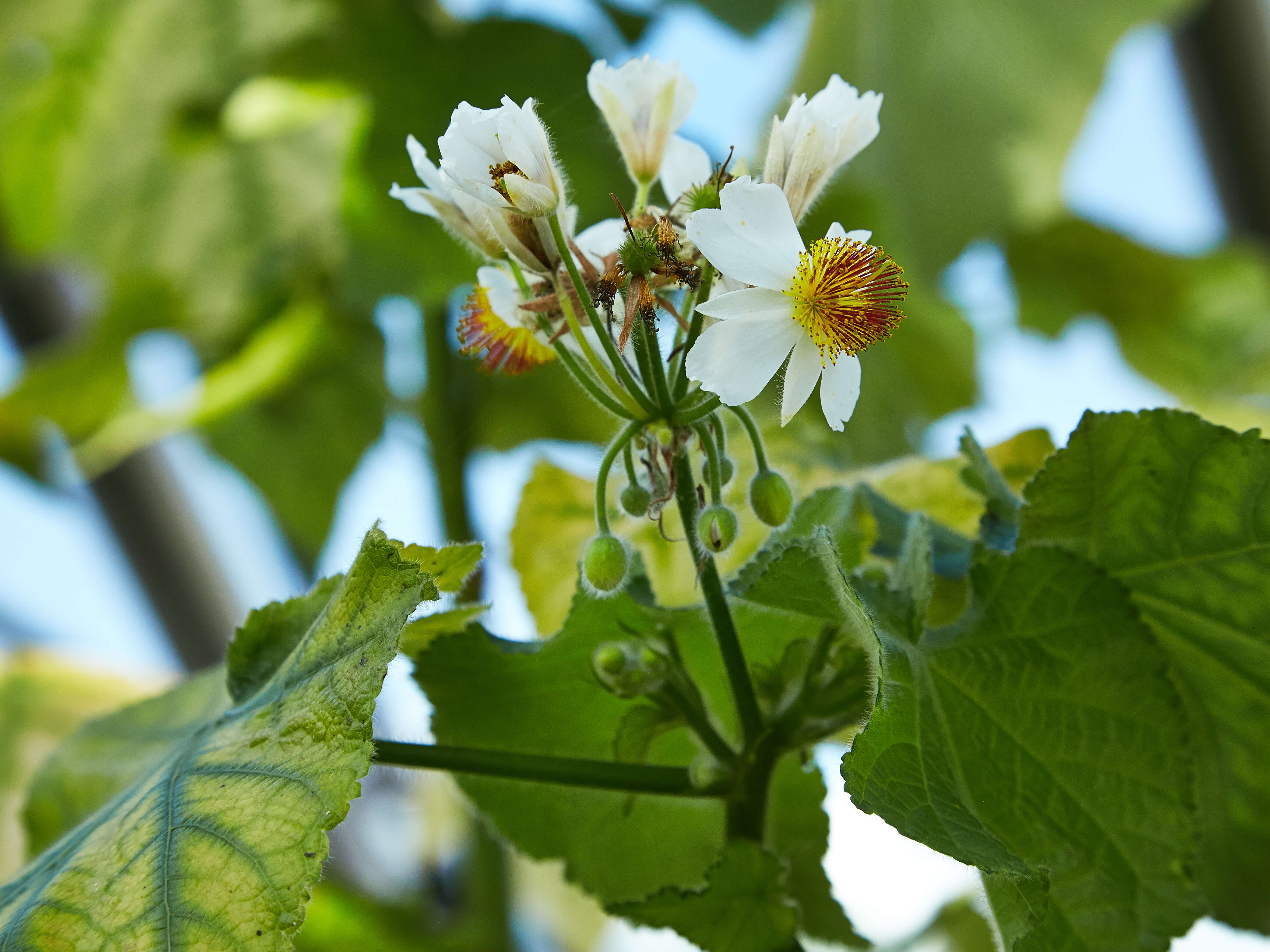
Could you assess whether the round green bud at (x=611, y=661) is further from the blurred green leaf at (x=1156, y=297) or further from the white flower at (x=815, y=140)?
the blurred green leaf at (x=1156, y=297)

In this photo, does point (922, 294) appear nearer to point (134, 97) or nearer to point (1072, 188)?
point (1072, 188)

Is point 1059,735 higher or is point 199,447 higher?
point 1059,735

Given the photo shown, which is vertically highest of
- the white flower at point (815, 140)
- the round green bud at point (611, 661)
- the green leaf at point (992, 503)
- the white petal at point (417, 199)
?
the white petal at point (417, 199)

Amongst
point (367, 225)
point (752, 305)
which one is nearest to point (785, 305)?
point (752, 305)

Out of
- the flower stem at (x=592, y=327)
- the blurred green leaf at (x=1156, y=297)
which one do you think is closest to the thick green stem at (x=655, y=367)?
the flower stem at (x=592, y=327)

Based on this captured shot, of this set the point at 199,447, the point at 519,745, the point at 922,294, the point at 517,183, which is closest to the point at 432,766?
the point at 519,745
